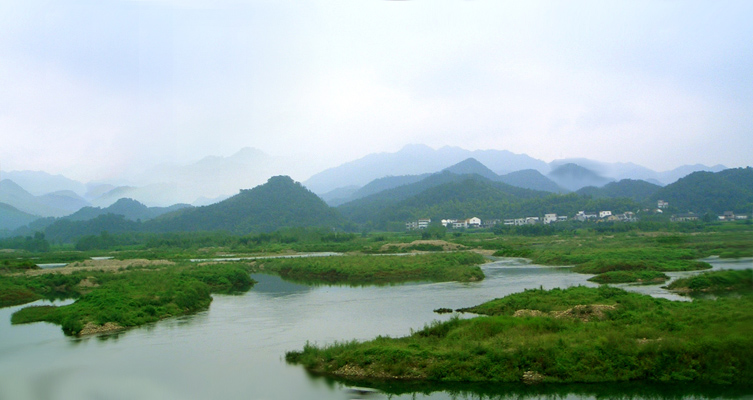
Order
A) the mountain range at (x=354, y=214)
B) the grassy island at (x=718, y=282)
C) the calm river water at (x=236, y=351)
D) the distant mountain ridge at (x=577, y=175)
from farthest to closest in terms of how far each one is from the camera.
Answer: the mountain range at (x=354, y=214)
the distant mountain ridge at (x=577, y=175)
the calm river water at (x=236, y=351)
the grassy island at (x=718, y=282)

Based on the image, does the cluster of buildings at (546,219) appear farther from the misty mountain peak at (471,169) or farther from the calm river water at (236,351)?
the misty mountain peak at (471,169)

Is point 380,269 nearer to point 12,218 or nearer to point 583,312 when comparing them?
point 583,312

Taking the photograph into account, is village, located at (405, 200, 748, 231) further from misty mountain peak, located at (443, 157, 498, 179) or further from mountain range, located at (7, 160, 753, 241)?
misty mountain peak, located at (443, 157, 498, 179)

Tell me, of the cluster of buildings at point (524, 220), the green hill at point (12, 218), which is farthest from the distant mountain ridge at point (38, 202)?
the cluster of buildings at point (524, 220)

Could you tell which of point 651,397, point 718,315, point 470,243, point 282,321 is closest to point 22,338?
point 282,321

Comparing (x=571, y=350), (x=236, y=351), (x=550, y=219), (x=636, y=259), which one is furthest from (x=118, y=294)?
(x=550, y=219)

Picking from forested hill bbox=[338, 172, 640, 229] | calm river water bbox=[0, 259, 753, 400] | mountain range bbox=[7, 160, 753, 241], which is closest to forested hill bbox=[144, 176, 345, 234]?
mountain range bbox=[7, 160, 753, 241]
